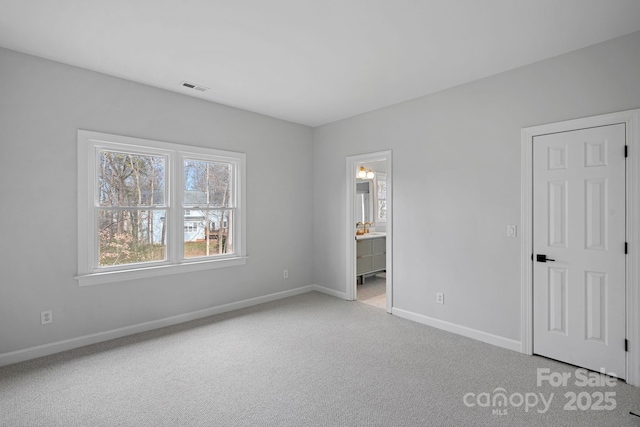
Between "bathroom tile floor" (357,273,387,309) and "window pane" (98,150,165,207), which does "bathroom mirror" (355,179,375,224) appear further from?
"window pane" (98,150,165,207)

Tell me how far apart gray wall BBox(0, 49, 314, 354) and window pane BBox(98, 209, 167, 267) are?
27 cm

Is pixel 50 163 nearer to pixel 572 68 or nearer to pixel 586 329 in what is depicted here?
pixel 572 68

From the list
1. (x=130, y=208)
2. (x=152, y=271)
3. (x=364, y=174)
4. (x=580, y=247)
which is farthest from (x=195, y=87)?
(x=580, y=247)

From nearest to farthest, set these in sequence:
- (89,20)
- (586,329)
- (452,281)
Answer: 1. (89,20)
2. (586,329)
3. (452,281)

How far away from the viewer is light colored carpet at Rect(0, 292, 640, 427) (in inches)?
82.6

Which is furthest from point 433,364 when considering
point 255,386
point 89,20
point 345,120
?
point 89,20

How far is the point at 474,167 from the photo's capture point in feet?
11.1

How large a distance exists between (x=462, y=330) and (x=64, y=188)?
4.32 metres

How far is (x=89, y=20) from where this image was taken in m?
2.37

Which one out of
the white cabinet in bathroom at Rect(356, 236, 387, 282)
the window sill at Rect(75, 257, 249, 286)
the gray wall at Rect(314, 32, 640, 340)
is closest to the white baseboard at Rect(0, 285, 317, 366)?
the window sill at Rect(75, 257, 249, 286)

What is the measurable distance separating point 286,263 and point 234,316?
3.96 feet

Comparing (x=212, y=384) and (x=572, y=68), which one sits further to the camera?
(x=572, y=68)

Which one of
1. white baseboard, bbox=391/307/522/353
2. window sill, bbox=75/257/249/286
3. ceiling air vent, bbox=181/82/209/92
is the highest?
ceiling air vent, bbox=181/82/209/92

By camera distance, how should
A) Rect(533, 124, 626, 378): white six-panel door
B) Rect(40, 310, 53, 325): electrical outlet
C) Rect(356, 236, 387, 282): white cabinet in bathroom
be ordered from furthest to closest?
1. Rect(356, 236, 387, 282): white cabinet in bathroom
2. Rect(40, 310, 53, 325): electrical outlet
3. Rect(533, 124, 626, 378): white six-panel door
